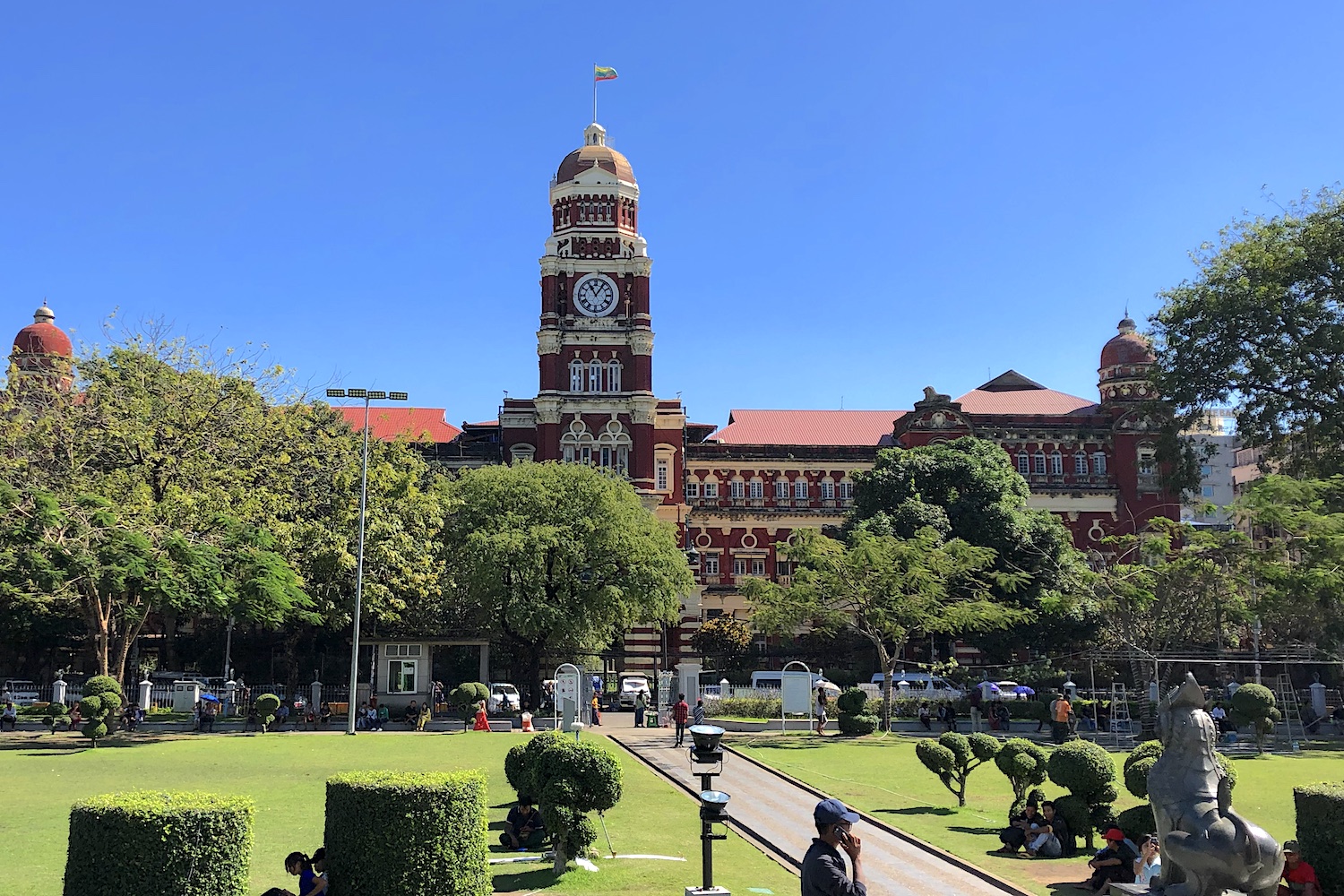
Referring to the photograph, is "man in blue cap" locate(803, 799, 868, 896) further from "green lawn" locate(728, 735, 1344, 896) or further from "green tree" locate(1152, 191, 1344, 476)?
"green tree" locate(1152, 191, 1344, 476)

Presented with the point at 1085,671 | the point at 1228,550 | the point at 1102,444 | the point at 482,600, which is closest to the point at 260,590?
the point at 482,600

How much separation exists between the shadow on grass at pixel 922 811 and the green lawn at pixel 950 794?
0.02 metres

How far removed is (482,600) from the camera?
145 feet

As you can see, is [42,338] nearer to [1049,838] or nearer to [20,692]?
[20,692]

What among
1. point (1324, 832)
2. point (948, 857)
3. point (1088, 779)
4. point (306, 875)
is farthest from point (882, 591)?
point (306, 875)

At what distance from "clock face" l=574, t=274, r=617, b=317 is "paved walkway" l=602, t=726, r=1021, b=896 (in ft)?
120

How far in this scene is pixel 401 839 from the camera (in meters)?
10.5

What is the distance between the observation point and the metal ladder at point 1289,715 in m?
32.2

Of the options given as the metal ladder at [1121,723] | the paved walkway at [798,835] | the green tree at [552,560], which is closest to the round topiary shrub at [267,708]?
the green tree at [552,560]

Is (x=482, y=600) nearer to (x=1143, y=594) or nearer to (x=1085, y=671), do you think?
(x=1143, y=594)

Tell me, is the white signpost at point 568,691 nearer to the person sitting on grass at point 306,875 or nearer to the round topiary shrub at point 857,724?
the round topiary shrub at point 857,724

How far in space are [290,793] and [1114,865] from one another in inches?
563

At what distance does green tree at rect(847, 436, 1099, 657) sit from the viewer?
49.8m

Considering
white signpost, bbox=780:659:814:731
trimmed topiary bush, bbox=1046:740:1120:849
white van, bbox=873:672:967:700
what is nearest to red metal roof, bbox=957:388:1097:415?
white van, bbox=873:672:967:700
